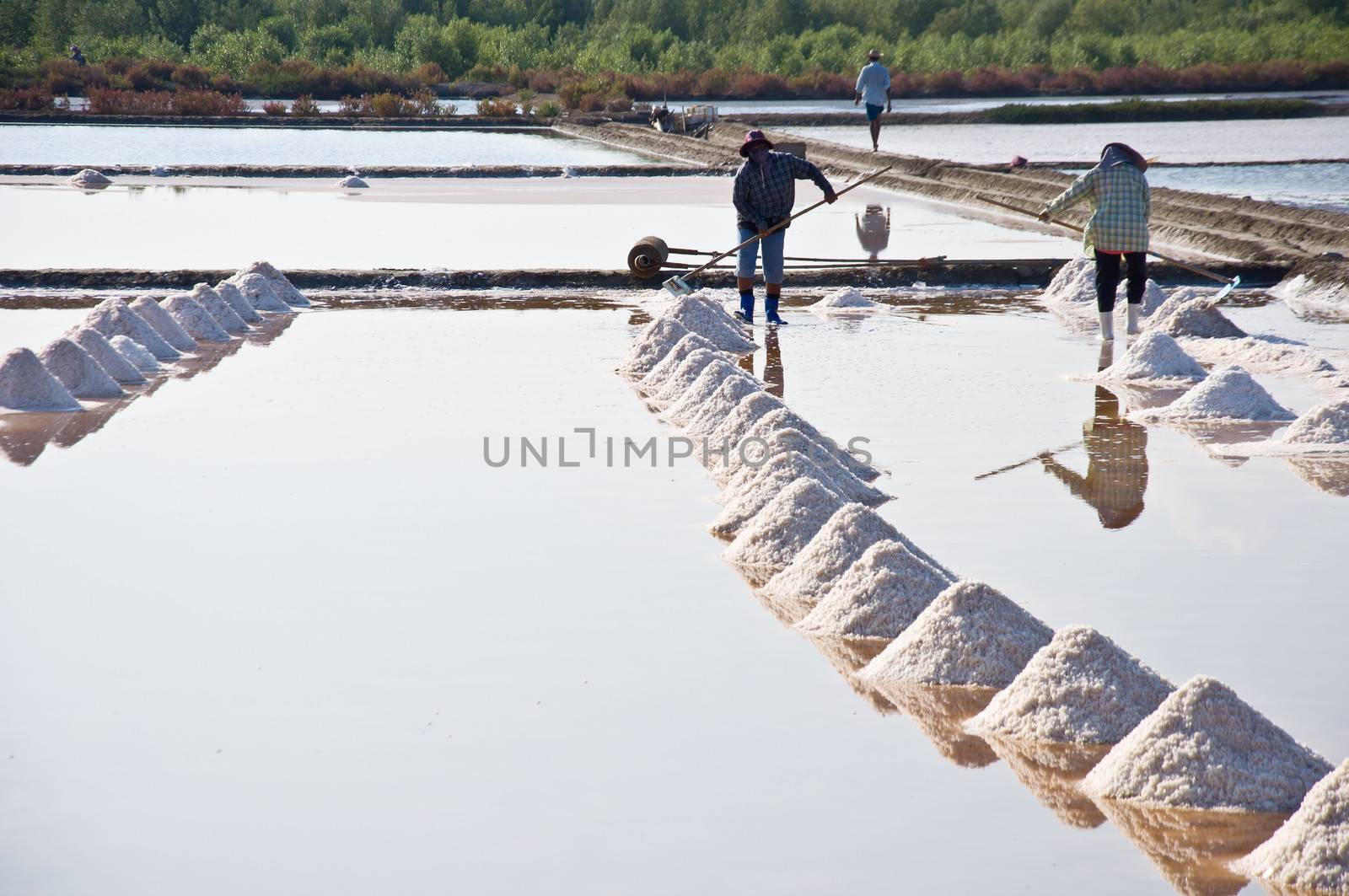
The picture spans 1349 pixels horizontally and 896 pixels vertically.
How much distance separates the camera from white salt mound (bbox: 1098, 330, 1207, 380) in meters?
8.22

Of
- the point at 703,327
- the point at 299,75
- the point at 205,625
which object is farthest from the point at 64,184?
the point at 299,75

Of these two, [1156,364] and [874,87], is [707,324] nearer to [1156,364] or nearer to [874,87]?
[1156,364]

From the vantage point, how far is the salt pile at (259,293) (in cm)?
1085

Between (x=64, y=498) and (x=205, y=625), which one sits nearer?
(x=205, y=625)

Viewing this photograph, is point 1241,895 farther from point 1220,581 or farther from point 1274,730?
point 1220,581

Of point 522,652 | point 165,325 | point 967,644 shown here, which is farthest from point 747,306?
point 967,644

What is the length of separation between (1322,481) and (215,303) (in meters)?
6.59

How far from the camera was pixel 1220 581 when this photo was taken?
5.00 m

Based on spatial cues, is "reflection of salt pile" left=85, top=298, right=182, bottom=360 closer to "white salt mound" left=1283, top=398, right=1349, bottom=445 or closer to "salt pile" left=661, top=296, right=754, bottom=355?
"salt pile" left=661, top=296, right=754, bottom=355

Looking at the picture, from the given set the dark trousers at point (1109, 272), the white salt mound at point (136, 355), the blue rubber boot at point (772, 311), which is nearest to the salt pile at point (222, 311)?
the white salt mound at point (136, 355)

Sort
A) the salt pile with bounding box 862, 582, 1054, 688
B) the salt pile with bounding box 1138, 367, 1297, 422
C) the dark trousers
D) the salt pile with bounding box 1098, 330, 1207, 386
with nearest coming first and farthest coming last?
the salt pile with bounding box 862, 582, 1054, 688 < the salt pile with bounding box 1138, 367, 1297, 422 < the salt pile with bounding box 1098, 330, 1207, 386 < the dark trousers

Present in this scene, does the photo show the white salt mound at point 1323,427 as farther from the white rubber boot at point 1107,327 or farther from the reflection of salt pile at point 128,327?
the reflection of salt pile at point 128,327

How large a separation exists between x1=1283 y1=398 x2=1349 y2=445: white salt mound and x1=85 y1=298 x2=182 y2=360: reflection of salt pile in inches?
228

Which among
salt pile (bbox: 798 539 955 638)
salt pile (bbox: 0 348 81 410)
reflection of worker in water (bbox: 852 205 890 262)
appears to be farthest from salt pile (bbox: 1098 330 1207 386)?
salt pile (bbox: 0 348 81 410)
